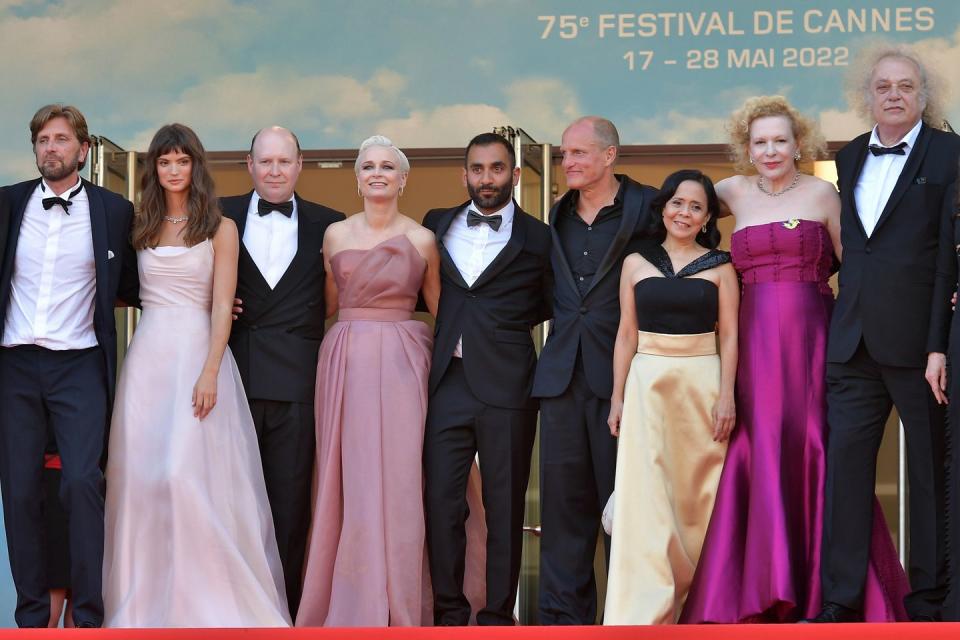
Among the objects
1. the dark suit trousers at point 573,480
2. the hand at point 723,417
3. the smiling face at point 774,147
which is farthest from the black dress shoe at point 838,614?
the smiling face at point 774,147

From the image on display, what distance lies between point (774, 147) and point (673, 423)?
94cm

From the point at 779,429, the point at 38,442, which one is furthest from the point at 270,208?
the point at 779,429

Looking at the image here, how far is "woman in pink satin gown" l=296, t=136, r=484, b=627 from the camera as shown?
583 cm

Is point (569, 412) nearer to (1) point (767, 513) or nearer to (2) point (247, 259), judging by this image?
(1) point (767, 513)

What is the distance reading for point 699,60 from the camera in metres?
8.04

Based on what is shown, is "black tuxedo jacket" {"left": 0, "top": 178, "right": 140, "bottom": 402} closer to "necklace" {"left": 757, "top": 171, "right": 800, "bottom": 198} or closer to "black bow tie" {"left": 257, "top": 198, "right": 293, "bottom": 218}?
"black bow tie" {"left": 257, "top": 198, "right": 293, "bottom": 218}

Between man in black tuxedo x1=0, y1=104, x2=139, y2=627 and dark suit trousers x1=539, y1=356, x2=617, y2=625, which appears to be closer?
man in black tuxedo x1=0, y1=104, x2=139, y2=627

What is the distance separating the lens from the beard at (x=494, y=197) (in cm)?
604

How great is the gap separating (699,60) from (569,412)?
2721 mm

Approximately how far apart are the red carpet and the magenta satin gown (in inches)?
20.0

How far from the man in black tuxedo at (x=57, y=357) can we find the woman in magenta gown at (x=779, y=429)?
1.90m

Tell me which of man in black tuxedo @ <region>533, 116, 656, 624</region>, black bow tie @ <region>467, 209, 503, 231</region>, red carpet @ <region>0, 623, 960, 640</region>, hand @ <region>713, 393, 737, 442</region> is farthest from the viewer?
black bow tie @ <region>467, 209, 503, 231</region>

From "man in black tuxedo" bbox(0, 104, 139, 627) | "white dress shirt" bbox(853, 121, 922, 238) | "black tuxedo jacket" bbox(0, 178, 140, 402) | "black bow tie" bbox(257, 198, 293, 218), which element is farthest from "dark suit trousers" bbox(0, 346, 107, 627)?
"white dress shirt" bbox(853, 121, 922, 238)

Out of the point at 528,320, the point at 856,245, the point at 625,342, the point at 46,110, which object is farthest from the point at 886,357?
the point at 46,110
